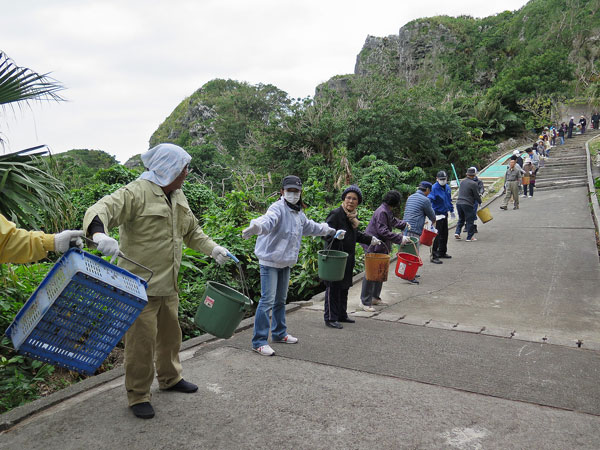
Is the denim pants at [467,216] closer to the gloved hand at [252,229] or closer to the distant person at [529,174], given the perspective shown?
the gloved hand at [252,229]

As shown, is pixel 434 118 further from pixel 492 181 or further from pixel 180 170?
pixel 180 170

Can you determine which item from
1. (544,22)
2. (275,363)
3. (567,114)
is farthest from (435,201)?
(544,22)

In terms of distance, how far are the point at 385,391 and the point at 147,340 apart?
1.96 metres

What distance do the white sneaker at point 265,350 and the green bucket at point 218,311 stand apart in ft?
2.80

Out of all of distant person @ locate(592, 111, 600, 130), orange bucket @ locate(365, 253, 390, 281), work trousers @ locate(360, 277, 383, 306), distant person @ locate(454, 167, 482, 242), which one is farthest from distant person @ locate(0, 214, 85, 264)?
distant person @ locate(592, 111, 600, 130)

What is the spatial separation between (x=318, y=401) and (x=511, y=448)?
4.53ft

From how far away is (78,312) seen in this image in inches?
106

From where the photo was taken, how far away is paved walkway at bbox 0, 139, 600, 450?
307 cm

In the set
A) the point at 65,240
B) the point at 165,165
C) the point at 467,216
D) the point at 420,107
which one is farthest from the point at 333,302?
the point at 420,107

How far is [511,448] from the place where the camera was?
116 inches

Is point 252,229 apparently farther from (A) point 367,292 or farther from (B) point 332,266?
(A) point 367,292

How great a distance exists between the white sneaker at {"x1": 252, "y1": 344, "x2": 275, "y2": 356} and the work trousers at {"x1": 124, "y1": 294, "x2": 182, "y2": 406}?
1251 millimetres

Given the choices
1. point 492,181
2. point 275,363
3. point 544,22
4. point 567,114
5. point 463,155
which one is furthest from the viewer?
point 544,22

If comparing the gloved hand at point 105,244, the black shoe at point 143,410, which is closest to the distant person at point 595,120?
the black shoe at point 143,410
